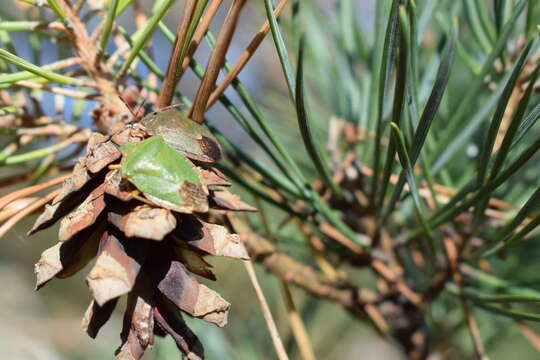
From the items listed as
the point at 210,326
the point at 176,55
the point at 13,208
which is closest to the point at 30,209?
the point at 13,208

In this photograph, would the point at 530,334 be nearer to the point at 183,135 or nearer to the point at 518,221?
the point at 518,221

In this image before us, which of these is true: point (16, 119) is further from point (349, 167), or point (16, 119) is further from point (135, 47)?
point (349, 167)

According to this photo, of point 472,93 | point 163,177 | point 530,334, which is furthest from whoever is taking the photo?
point 530,334

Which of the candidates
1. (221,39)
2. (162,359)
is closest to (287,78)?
(221,39)

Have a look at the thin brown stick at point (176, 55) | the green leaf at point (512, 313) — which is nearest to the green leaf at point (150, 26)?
the thin brown stick at point (176, 55)

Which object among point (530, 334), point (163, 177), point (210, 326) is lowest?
point (210, 326)

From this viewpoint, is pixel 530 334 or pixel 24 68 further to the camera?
pixel 530 334
